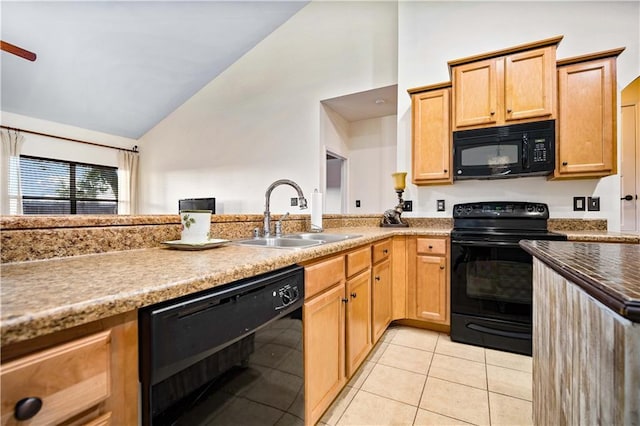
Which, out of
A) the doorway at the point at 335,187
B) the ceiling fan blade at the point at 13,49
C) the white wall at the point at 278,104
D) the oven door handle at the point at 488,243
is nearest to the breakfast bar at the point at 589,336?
the oven door handle at the point at 488,243

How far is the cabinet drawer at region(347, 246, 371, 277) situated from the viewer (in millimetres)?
1540

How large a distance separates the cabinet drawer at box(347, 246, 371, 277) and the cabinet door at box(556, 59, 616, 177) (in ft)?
5.57

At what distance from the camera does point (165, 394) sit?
603mm

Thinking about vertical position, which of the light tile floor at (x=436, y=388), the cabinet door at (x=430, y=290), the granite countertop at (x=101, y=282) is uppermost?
the granite countertop at (x=101, y=282)

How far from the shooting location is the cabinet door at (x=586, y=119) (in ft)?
6.73

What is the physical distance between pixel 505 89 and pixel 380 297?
193 cm

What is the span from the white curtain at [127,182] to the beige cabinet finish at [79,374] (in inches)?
261

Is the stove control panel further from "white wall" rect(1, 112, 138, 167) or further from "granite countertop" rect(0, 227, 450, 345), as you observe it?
"white wall" rect(1, 112, 138, 167)

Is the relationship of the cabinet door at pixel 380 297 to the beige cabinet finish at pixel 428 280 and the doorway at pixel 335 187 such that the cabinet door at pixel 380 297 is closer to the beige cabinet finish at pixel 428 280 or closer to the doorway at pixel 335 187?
the beige cabinet finish at pixel 428 280

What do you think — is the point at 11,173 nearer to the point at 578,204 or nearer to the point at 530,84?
the point at 530,84

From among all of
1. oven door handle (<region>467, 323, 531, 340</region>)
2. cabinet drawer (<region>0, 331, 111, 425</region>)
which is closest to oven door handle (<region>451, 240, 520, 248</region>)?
oven door handle (<region>467, 323, 531, 340</region>)

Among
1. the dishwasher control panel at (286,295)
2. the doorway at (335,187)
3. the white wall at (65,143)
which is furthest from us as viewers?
the white wall at (65,143)

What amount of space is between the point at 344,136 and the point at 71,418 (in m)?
4.24

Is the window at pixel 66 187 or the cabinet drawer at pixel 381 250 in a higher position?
the window at pixel 66 187
